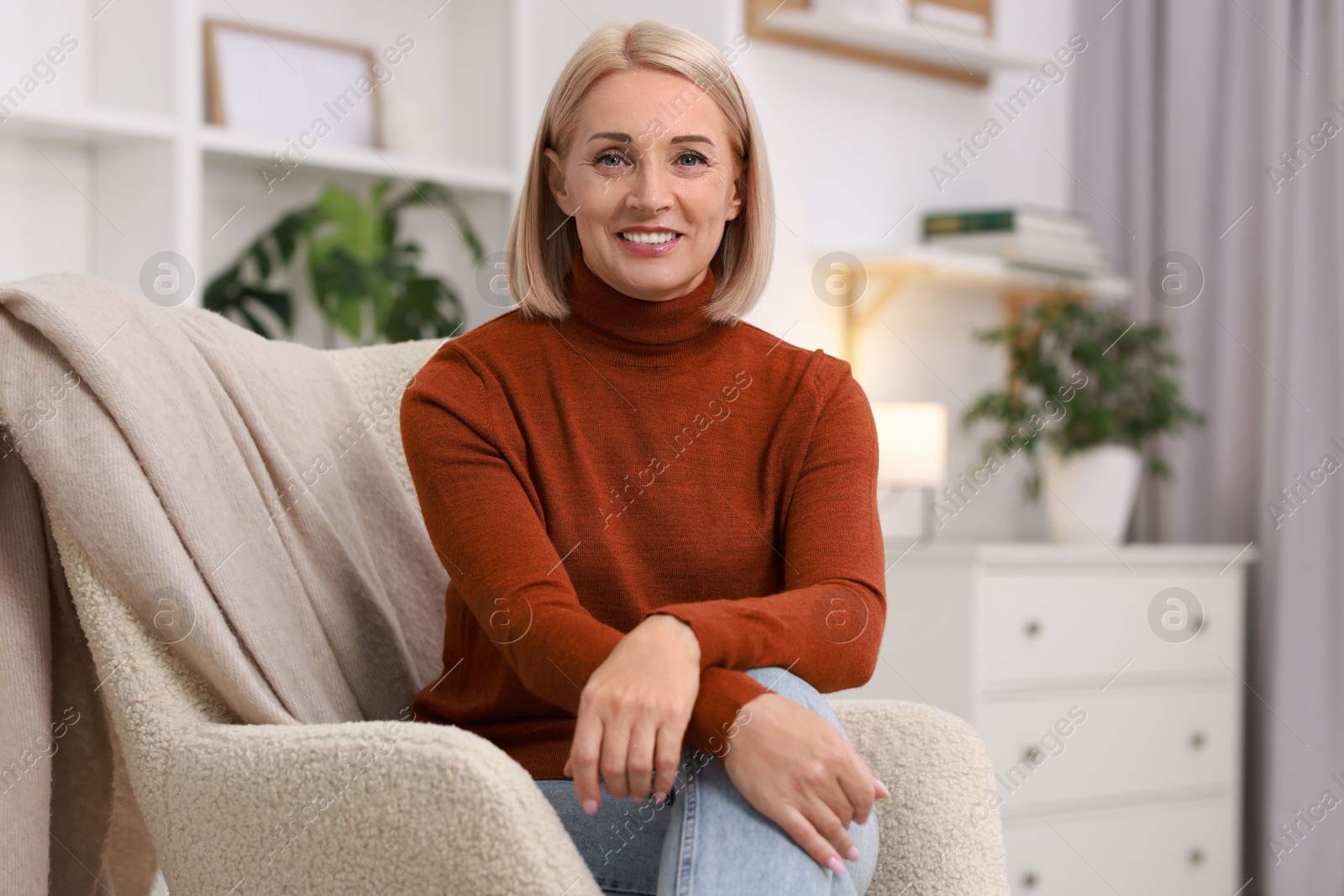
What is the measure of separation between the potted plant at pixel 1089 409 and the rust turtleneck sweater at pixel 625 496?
55.1 inches

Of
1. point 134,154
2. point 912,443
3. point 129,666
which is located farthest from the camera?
point 912,443

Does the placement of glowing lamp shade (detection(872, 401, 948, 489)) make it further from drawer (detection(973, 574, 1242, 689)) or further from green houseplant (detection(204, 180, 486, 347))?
green houseplant (detection(204, 180, 486, 347))

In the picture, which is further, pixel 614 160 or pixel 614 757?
pixel 614 160

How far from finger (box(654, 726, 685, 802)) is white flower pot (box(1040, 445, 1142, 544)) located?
5.87 feet

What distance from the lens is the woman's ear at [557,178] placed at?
1.21 metres

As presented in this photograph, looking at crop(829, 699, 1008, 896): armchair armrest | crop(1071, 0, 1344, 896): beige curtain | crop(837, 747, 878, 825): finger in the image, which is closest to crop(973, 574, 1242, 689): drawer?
crop(1071, 0, 1344, 896): beige curtain

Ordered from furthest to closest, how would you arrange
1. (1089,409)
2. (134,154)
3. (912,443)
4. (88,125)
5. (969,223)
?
(969,223)
(1089,409)
(912,443)
(134,154)
(88,125)

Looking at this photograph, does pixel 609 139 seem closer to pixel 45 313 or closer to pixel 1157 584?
pixel 45 313

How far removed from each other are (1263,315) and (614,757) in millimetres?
2108

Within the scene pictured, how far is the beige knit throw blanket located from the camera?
102cm

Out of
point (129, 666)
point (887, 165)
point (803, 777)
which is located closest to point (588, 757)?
point (803, 777)

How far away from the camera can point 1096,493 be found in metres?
2.51

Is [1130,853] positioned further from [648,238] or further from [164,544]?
[164,544]

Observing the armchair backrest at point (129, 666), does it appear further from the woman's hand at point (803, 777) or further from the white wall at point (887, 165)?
the white wall at point (887, 165)
